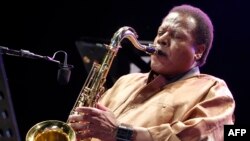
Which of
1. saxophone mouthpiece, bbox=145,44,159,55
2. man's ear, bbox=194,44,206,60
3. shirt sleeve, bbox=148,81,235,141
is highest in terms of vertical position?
saxophone mouthpiece, bbox=145,44,159,55

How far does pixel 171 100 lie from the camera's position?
2719 mm

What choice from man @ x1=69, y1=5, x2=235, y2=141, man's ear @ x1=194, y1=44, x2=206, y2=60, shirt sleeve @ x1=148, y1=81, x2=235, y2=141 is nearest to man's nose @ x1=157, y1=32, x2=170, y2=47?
man @ x1=69, y1=5, x2=235, y2=141

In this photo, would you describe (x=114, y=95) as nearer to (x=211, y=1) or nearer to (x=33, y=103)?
(x=211, y=1)

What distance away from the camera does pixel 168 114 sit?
266 cm

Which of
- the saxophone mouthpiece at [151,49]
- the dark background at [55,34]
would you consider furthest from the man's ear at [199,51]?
the dark background at [55,34]

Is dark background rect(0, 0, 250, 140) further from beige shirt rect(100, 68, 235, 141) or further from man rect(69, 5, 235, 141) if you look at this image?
beige shirt rect(100, 68, 235, 141)

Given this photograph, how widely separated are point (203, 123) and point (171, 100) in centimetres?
32

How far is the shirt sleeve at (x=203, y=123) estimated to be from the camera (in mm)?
2441

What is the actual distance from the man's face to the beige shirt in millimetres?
68

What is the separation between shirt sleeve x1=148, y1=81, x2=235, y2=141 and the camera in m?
2.44

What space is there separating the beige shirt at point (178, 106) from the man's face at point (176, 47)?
0.07 metres

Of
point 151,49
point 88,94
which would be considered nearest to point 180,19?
point 151,49

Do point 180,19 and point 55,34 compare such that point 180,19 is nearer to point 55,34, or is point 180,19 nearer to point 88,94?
point 88,94

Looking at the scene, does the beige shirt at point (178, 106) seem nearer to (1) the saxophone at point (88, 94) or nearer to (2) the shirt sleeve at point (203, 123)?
(2) the shirt sleeve at point (203, 123)
